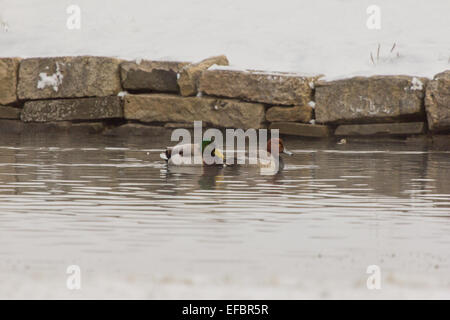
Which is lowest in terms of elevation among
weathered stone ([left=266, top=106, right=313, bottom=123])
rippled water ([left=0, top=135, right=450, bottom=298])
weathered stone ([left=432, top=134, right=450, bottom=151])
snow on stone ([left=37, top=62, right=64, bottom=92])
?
rippled water ([left=0, top=135, right=450, bottom=298])

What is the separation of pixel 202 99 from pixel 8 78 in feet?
12.5

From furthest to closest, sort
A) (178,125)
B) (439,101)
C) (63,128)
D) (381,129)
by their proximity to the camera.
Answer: (63,128)
(178,125)
(381,129)
(439,101)

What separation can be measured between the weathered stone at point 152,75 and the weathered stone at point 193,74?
0.18 m

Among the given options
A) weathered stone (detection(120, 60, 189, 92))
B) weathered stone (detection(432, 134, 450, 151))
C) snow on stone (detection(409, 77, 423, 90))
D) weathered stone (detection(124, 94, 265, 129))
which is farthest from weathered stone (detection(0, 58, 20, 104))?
weathered stone (detection(432, 134, 450, 151))

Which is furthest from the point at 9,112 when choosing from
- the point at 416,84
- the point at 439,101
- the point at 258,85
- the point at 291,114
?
the point at 439,101

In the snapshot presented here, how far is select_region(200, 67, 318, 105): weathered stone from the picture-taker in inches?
609

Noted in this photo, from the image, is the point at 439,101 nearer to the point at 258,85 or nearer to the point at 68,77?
the point at 258,85

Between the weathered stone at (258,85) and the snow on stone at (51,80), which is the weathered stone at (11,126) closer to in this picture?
the snow on stone at (51,80)

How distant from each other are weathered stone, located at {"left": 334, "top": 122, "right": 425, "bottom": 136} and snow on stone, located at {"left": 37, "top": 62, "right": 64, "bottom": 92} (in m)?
5.19

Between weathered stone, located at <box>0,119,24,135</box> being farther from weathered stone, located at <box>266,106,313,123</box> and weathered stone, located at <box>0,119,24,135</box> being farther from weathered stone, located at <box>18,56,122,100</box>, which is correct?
weathered stone, located at <box>266,106,313,123</box>

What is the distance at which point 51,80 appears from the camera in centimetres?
1703

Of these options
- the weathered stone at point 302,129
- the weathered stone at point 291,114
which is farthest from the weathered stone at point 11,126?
the weathered stone at point 302,129
